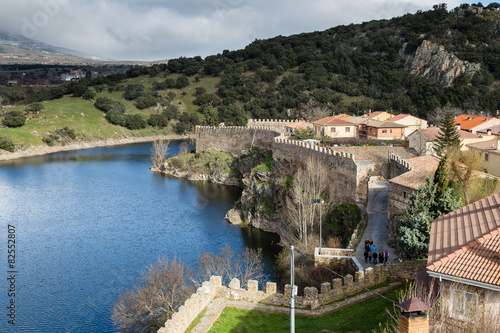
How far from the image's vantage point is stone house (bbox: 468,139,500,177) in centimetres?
3716

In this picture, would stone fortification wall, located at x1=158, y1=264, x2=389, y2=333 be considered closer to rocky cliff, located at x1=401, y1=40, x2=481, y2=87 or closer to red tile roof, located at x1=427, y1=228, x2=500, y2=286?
red tile roof, located at x1=427, y1=228, x2=500, y2=286

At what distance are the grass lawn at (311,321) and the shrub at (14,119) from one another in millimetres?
88792

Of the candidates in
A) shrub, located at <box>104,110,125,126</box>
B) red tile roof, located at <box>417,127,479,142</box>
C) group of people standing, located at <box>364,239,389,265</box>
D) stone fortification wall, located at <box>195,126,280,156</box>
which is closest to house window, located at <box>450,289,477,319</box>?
group of people standing, located at <box>364,239,389,265</box>

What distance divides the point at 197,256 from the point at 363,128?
35.2 m

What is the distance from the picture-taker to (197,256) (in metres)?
37.1

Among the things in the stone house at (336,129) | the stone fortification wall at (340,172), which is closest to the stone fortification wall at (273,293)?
the stone fortification wall at (340,172)

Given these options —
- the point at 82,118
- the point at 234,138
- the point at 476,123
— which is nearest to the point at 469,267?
the point at 476,123

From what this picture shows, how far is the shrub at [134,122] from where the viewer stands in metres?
110

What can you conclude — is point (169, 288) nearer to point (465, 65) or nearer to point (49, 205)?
point (49, 205)

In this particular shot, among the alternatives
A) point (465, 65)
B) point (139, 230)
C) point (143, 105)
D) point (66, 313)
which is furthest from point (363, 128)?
point (143, 105)

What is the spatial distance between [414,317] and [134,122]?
106 metres

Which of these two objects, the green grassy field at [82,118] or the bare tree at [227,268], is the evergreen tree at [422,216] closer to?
the bare tree at [227,268]

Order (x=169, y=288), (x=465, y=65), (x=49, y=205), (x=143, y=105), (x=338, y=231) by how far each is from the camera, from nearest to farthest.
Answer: (x=169, y=288) → (x=338, y=231) → (x=49, y=205) → (x=465, y=65) → (x=143, y=105)

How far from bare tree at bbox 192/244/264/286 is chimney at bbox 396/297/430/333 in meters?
18.8
